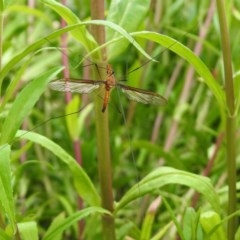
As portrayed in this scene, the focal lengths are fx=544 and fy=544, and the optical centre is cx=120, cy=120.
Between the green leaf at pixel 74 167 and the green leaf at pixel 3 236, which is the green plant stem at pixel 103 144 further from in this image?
the green leaf at pixel 3 236

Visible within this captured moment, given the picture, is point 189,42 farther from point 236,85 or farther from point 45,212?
point 236,85

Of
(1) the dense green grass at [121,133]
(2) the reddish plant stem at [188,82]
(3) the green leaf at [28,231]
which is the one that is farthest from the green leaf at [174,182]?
(2) the reddish plant stem at [188,82]

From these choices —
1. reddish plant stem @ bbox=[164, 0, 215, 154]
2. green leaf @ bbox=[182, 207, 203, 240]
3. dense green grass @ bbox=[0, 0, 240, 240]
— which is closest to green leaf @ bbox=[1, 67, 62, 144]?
dense green grass @ bbox=[0, 0, 240, 240]

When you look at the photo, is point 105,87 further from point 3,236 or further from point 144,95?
point 3,236

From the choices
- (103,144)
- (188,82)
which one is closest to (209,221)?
(103,144)

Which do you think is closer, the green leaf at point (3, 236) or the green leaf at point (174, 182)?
the green leaf at point (3, 236)

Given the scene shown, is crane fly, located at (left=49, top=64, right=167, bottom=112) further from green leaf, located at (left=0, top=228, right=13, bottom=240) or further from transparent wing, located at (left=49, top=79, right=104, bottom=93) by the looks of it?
green leaf, located at (left=0, top=228, right=13, bottom=240)
